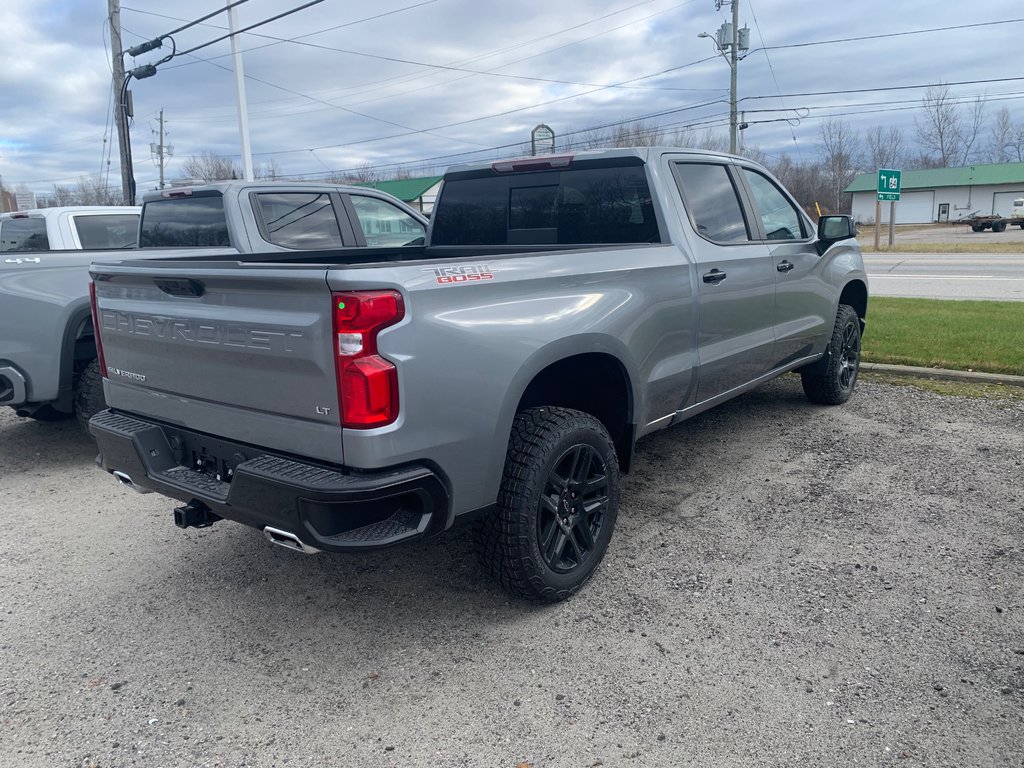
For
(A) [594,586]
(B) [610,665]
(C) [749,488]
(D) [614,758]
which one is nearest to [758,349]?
(C) [749,488]

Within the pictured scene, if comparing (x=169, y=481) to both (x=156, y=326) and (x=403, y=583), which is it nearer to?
(x=156, y=326)

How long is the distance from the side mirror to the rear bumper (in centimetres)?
399

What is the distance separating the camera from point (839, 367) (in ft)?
21.1

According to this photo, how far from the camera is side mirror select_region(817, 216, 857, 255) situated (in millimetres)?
5738

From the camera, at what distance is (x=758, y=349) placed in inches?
200

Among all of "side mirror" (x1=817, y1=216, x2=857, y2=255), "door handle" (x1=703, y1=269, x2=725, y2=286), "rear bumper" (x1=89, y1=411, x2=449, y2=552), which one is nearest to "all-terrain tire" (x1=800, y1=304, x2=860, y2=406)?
"side mirror" (x1=817, y1=216, x2=857, y2=255)

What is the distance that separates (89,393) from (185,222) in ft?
6.56

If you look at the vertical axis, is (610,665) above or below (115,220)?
below

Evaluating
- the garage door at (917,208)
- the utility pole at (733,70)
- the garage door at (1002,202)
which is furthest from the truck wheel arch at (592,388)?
the garage door at (917,208)

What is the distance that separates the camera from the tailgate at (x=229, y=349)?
9.06 ft

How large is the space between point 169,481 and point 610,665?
6.28ft

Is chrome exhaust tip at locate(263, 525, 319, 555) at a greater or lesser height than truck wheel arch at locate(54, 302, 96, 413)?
lesser

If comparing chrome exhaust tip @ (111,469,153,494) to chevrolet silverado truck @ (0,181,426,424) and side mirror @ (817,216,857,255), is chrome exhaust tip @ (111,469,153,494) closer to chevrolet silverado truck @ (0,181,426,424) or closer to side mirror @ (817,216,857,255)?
chevrolet silverado truck @ (0,181,426,424)

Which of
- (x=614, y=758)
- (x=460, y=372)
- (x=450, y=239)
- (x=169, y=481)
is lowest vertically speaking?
(x=614, y=758)
